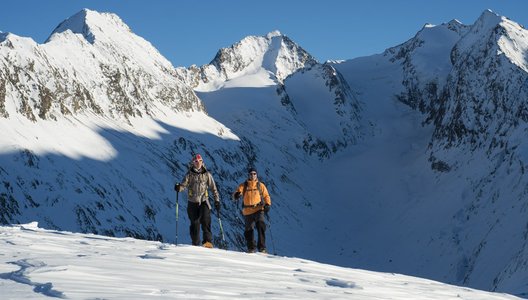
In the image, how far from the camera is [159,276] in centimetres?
1083

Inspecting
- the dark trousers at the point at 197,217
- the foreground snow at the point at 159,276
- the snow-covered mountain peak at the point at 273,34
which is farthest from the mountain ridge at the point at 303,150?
the snow-covered mountain peak at the point at 273,34

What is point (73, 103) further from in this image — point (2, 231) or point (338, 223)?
point (2, 231)

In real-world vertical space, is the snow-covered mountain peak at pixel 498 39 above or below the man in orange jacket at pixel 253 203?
above

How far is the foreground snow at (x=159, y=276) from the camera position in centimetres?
913

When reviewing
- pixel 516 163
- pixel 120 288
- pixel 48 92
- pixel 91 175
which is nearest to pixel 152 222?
pixel 91 175

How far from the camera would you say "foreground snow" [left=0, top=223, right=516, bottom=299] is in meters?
9.13

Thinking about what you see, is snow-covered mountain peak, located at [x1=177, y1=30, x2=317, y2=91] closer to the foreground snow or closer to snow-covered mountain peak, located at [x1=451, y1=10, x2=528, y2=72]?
snow-covered mountain peak, located at [x1=451, y1=10, x2=528, y2=72]

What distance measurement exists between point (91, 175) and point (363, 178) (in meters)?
52.9

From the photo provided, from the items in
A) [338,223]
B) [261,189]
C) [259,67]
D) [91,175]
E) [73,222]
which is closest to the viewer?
[261,189]

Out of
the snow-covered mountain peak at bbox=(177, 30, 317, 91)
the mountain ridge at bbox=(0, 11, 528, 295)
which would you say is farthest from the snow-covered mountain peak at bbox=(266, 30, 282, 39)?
the mountain ridge at bbox=(0, 11, 528, 295)

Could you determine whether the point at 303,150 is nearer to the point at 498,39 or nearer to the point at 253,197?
the point at 498,39

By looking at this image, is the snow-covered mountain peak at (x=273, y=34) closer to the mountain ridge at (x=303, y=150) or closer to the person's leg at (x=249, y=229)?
the mountain ridge at (x=303, y=150)

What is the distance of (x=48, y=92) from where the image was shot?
52.8 m

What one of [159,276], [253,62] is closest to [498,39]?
[253,62]
